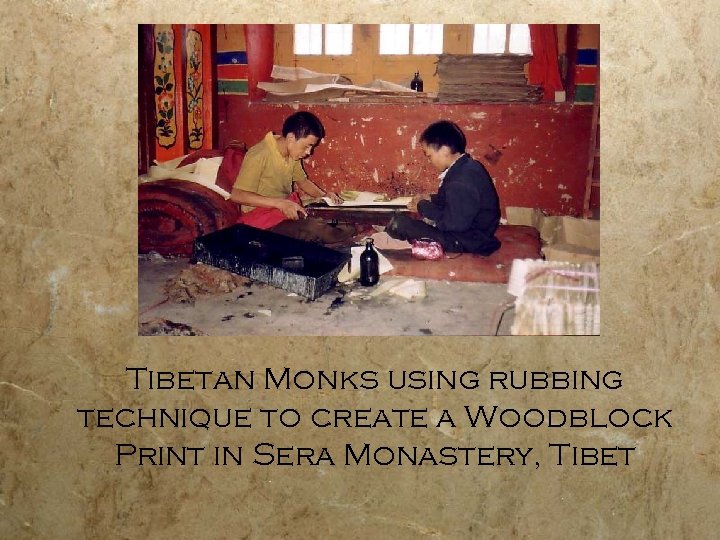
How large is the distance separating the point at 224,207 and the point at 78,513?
1.24m

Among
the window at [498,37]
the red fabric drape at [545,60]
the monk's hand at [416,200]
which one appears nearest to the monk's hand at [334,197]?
the monk's hand at [416,200]

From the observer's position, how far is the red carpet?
221 centimetres

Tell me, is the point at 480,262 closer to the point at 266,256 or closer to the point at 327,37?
the point at 266,256

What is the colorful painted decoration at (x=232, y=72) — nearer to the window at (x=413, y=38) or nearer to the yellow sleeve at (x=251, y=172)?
the yellow sleeve at (x=251, y=172)

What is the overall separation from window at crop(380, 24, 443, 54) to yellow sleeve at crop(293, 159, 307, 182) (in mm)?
499

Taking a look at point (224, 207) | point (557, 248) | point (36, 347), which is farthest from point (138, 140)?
point (557, 248)

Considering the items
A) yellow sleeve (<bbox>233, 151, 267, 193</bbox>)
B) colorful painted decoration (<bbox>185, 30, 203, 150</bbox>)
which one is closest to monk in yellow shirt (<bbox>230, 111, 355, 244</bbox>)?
yellow sleeve (<bbox>233, 151, 267, 193</bbox>)

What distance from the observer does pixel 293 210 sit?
7.57 ft

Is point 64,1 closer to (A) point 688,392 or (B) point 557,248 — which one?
(B) point 557,248

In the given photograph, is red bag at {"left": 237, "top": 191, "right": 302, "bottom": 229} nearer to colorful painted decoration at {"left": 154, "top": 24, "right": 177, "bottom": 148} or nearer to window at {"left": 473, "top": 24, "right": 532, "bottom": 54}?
colorful painted decoration at {"left": 154, "top": 24, "right": 177, "bottom": 148}

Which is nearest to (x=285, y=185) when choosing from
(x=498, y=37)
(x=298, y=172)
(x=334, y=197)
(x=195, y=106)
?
(x=298, y=172)

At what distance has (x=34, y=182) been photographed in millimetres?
2211

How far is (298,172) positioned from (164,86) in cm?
59

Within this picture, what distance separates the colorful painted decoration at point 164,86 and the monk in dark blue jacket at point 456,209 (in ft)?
2.91
